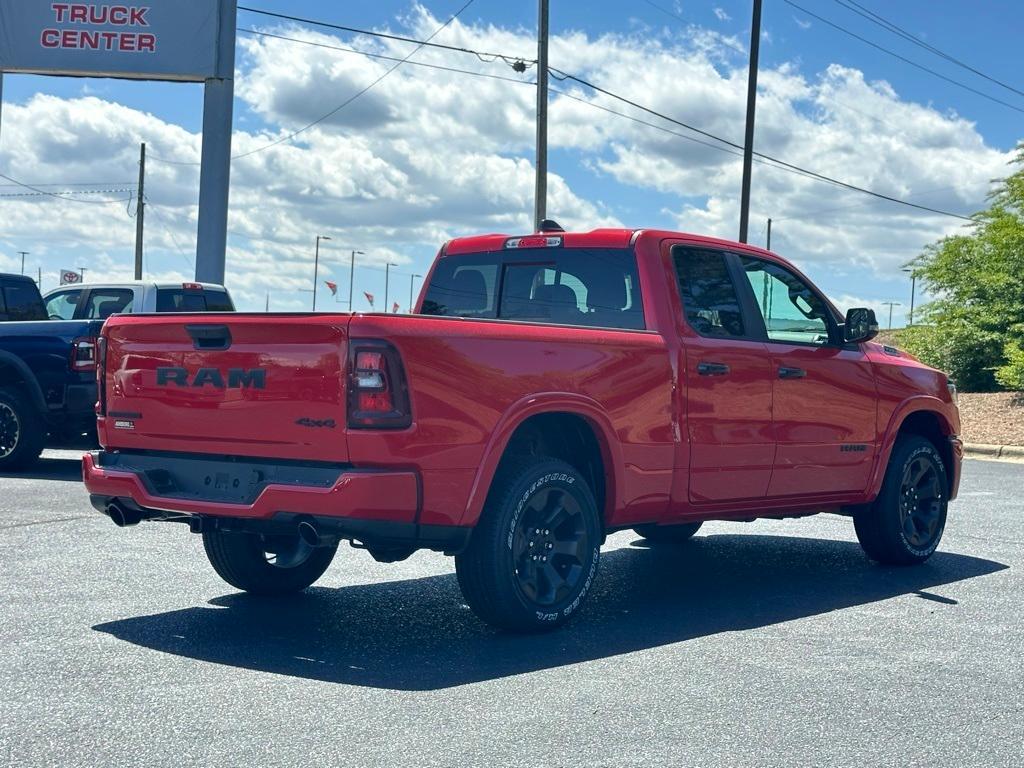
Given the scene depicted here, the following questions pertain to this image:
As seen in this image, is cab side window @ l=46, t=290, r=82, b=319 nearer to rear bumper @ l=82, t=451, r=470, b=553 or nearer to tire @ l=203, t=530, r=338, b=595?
tire @ l=203, t=530, r=338, b=595

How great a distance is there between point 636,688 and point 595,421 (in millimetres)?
1513

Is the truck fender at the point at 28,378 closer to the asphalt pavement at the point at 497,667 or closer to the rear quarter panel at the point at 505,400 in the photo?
the asphalt pavement at the point at 497,667

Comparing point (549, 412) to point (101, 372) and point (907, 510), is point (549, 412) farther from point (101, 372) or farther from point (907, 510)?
point (907, 510)

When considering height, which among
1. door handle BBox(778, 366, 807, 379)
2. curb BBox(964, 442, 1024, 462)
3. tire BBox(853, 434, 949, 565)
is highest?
door handle BBox(778, 366, 807, 379)

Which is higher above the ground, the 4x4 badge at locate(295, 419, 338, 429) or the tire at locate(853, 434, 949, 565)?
the 4x4 badge at locate(295, 419, 338, 429)

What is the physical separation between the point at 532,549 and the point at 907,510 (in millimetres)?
3548

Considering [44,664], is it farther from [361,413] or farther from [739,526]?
[739,526]

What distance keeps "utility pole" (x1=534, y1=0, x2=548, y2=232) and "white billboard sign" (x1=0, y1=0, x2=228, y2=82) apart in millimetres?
6325

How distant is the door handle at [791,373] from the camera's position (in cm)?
733

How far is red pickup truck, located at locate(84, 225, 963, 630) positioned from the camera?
17.6 feet

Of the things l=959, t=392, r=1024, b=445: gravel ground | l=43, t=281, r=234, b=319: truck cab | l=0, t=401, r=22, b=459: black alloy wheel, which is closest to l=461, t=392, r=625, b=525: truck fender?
l=0, t=401, r=22, b=459: black alloy wheel

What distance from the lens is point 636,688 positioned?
5039 mm

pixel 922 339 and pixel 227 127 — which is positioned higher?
pixel 227 127

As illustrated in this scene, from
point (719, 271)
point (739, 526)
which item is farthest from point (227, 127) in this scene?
point (719, 271)
